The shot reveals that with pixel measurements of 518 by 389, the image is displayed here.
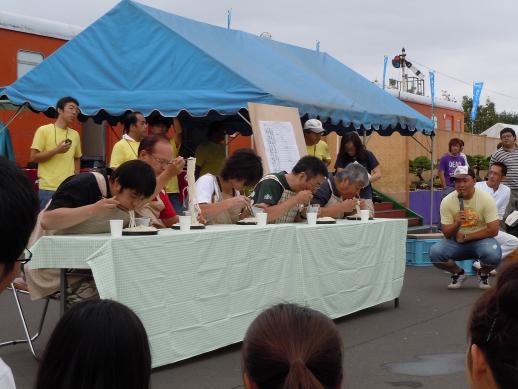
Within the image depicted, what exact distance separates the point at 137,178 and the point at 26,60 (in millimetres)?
6489

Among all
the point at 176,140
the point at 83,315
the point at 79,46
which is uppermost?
the point at 79,46

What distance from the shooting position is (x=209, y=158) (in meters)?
9.91

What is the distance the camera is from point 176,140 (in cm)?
988

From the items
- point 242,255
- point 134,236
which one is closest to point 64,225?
point 134,236

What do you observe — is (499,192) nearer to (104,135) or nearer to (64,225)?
(104,135)

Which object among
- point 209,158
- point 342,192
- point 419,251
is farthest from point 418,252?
point 342,192

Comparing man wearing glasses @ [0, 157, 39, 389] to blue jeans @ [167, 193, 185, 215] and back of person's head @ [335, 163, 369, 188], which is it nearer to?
back of person's head @ [335, 163, 369, 188]

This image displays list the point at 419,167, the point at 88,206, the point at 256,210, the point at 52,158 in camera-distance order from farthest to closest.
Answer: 1. the point at 419,167
2. the point at 52,158
3. the point at 256,210
4. the point at 88,206

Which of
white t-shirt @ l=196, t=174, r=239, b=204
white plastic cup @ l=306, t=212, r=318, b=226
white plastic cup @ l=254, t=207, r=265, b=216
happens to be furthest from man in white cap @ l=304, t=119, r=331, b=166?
white t-shirt @ l=196, t=174, r=239, b=204

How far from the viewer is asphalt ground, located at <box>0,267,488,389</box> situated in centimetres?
482

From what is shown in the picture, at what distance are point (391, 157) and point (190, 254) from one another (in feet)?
44.2

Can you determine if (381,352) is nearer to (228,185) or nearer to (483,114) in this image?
(228,185)

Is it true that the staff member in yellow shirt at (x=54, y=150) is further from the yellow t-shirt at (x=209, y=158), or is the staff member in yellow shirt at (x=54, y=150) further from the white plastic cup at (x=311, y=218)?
the white plastic cup at (x=311, y=218)

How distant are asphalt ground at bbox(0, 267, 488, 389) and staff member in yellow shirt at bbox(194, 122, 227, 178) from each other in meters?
3.11
